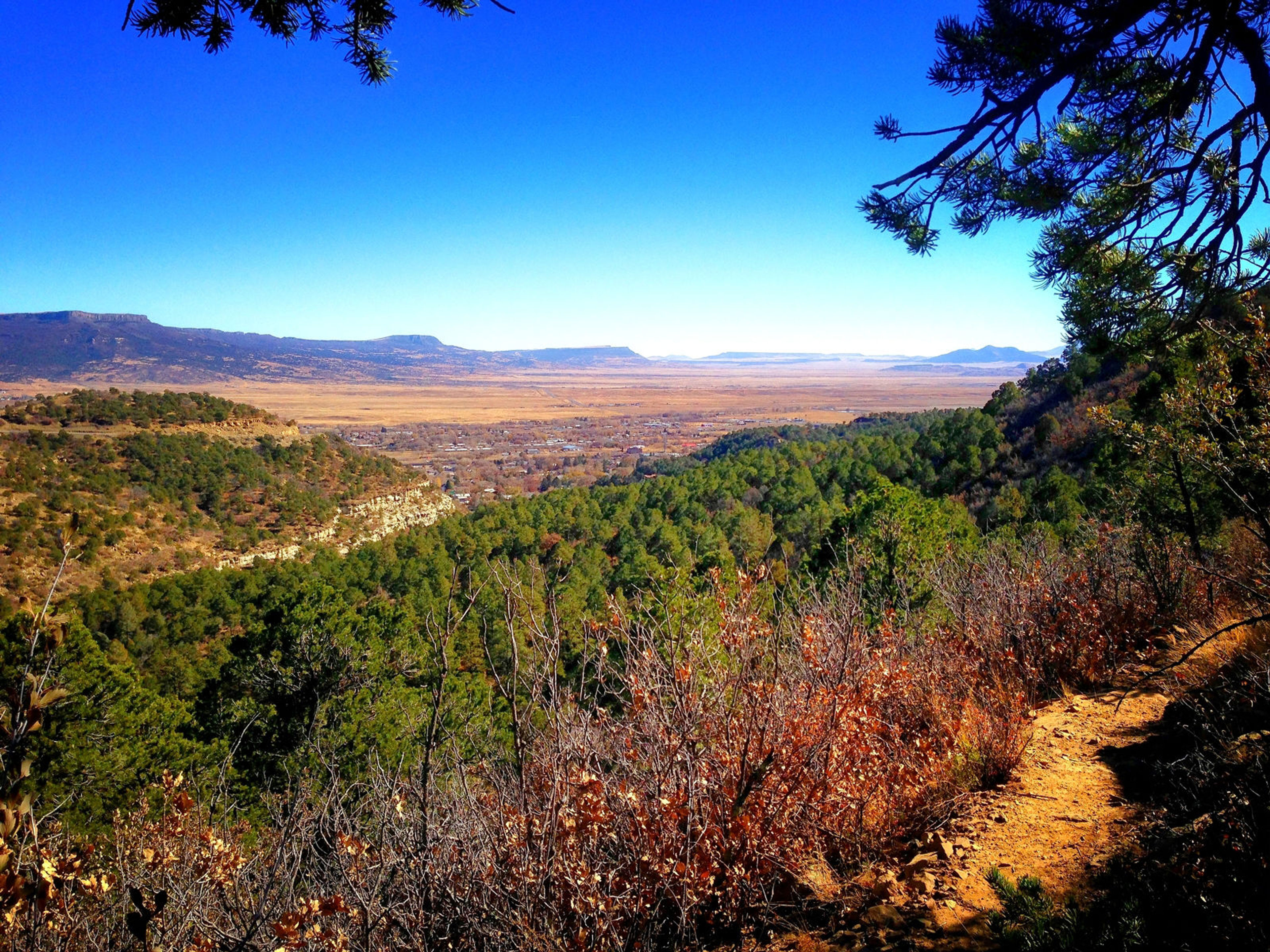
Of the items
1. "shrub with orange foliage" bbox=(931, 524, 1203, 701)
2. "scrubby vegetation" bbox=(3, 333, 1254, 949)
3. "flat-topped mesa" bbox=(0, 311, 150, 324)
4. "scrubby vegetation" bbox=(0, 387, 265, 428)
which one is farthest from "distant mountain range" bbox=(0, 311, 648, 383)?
"shrub with orange foliage" bbox=(931, 524, 1203, 701)

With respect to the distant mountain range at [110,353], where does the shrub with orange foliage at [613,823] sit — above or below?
below

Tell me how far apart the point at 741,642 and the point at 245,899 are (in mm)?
3107

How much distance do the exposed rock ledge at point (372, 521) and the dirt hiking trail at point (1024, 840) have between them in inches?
1406

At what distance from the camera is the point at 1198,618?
634 cm

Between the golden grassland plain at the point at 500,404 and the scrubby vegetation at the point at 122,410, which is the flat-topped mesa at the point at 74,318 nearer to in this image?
the golden grassland plain at the point at 500,404

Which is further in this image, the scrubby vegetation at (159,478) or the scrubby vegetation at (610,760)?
the scrubby vegetation at (159,478)

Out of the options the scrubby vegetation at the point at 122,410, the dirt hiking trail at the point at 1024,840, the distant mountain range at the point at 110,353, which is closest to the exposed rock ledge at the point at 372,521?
the scrubby vegetation at the point at 122,410

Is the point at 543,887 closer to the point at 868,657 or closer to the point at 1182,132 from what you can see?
the point at 868,657

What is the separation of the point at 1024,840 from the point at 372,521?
4553 centimetres

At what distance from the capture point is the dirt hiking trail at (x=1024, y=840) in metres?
2.86

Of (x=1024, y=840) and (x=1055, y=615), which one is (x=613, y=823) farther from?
(x=1055, y=615)

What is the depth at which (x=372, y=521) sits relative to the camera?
44406 millimetres

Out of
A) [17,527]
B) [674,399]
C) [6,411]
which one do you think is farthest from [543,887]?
[674,399]

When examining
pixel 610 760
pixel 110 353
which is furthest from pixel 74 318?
pixel 610 760
